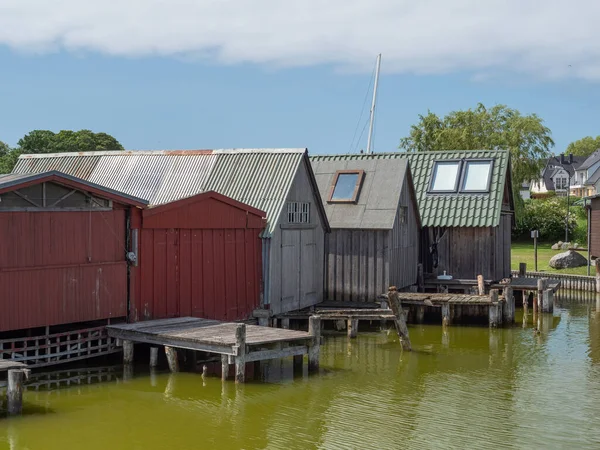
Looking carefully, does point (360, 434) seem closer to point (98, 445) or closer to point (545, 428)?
point (545, 428)

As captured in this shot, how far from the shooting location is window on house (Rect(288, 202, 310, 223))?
2558cm

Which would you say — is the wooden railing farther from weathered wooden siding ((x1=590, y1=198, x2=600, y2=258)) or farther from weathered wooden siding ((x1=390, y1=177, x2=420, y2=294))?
weathered wooden siding ((x1=390, y1=177, x2=420, y2=294))

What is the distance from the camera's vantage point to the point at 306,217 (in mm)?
26594

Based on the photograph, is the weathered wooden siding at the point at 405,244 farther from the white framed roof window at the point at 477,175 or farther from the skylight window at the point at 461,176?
the white framed roof window at the point at 477,175

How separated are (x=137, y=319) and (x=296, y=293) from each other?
6711 mm

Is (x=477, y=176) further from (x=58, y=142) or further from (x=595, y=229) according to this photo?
(x=58, y=142)

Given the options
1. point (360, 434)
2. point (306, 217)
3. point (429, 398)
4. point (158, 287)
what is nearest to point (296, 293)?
point (306, 217)

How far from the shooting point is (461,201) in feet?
109

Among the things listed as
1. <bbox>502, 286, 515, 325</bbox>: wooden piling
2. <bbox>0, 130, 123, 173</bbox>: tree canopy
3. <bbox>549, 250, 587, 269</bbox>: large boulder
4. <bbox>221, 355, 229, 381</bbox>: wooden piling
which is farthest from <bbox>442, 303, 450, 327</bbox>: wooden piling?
<bbox>0, 130, 123, 173</bbox>: tree canopy

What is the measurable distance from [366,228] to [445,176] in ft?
23.2

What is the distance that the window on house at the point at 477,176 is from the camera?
109 ft

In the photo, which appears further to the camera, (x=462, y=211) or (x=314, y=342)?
(x=462, y=211)

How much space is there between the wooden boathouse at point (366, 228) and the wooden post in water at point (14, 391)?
1511cm

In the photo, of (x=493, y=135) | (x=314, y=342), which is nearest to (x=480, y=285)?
(x=314, y=342)
